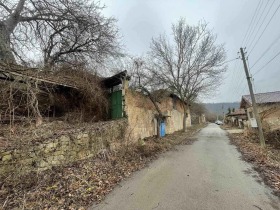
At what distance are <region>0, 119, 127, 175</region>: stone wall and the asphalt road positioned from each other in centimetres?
234

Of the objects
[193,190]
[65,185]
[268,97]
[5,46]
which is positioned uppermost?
[5,46]

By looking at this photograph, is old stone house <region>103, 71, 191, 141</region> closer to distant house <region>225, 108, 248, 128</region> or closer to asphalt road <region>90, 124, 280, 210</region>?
asphalt road <region>90, 124, 280, 210</region>

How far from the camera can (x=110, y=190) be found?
5.68 meters

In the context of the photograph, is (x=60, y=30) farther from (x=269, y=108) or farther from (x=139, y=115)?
(x=269, y=108)

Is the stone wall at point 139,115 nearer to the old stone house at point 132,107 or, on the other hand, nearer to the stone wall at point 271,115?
the old stone house at point 132,107

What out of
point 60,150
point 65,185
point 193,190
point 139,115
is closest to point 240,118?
point 139,115

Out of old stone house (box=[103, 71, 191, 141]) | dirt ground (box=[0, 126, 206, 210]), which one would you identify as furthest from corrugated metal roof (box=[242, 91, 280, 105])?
dirt ground (box=[0, 126, 206, 210])

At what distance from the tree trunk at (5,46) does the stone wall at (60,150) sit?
4.77 meters

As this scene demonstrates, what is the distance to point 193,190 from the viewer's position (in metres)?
5.54

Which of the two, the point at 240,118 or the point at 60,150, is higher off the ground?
the point at 240,118

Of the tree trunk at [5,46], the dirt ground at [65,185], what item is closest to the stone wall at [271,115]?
the dirt ground at [65,185]

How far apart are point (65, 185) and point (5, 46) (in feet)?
26.0

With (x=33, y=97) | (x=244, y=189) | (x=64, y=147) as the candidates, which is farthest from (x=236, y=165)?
(x=33, y=97)

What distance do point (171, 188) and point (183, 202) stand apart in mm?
949
